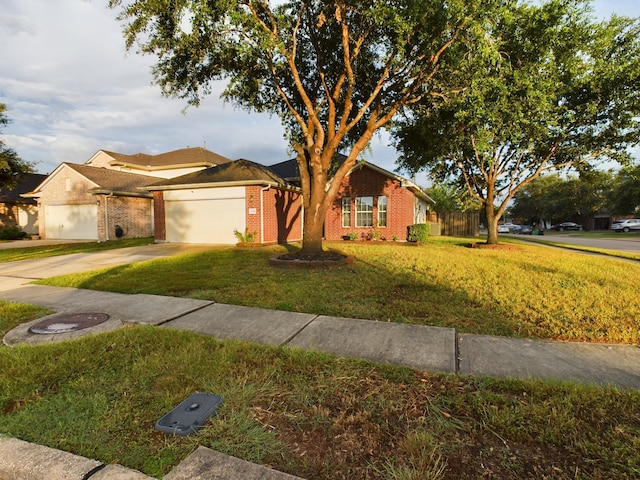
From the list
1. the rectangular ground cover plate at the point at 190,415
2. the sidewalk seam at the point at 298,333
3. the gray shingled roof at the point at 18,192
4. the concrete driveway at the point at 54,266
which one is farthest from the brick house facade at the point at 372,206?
the gray shingled roof at the point at 18,192

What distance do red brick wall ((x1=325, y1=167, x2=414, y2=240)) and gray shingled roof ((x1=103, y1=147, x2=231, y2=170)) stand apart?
1351 cm

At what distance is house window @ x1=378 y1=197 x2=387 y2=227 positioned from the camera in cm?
1731

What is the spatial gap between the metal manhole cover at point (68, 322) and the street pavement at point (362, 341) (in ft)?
0.38

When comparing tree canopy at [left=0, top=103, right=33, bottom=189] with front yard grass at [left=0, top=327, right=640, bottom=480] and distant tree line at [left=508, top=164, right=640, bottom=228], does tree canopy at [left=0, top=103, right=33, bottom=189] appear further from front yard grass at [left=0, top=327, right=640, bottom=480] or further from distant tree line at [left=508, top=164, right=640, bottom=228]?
distant tree line at [left=508, top=164, right=640, bottom=228]

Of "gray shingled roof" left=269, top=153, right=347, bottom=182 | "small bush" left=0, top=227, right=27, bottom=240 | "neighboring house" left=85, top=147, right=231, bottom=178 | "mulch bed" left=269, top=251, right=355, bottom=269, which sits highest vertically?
"neighboring house" left=85, top=147, right=231, bottom=178

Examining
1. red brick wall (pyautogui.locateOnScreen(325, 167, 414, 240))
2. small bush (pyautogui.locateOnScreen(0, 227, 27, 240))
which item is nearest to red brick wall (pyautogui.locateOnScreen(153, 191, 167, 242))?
red brick wall (pyautogui.locateOnScreen(325, 167, 414, 240))

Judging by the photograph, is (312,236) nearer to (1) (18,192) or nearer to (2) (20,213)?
(2) (20,213)

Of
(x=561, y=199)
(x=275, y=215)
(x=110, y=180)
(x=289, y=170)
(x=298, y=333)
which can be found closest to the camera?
(x=298, y=333)

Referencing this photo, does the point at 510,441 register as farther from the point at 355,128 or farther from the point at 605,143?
the point at 605,143

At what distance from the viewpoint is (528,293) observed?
579cm

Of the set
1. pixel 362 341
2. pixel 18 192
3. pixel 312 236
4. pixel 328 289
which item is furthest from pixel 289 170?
pixel 18 192

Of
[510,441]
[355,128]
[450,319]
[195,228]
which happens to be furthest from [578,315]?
[195,228]

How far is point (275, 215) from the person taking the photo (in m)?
15.5

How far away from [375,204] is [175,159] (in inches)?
752
